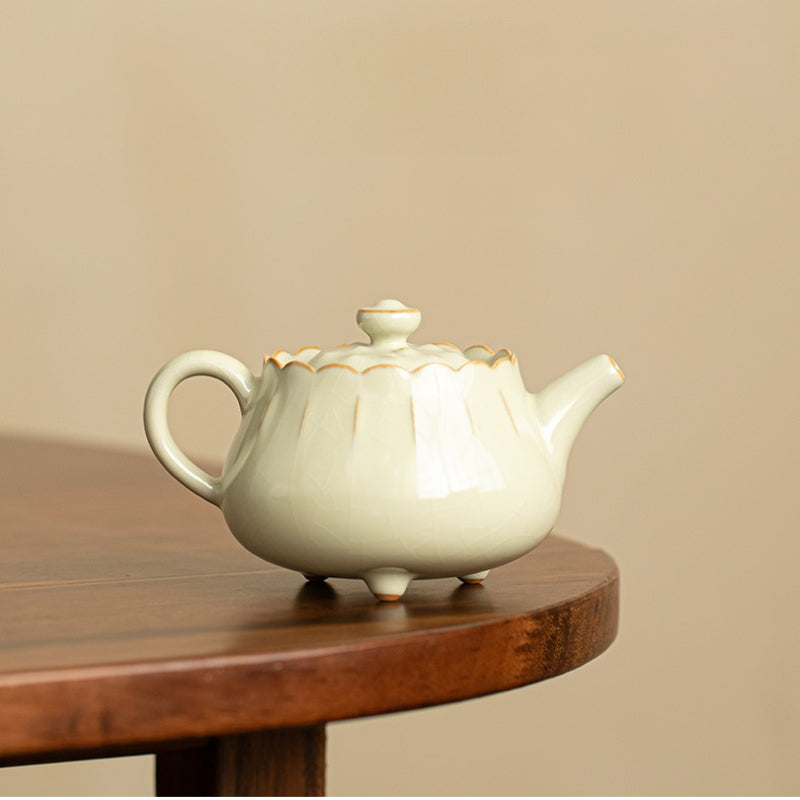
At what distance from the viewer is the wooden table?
21.6 inches

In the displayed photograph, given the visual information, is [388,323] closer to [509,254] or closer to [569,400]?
[569,400]

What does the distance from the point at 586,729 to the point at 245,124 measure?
1.23 metres

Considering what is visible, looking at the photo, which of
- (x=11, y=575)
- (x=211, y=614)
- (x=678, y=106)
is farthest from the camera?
(x=678, y=106)

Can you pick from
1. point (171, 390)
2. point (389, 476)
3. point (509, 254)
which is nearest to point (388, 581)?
point (389, 476)

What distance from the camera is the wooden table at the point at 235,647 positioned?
0.55m

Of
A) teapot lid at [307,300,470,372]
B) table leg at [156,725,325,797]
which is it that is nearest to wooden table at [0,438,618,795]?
table leg at [156,725,325,797]

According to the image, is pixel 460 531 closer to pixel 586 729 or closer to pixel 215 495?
pixel 215 495

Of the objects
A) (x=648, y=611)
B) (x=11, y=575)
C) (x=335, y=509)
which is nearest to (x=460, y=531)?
(x=335, y=509)

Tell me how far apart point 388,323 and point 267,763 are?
23 cm

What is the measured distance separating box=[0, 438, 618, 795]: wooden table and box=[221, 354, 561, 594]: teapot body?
27 mm

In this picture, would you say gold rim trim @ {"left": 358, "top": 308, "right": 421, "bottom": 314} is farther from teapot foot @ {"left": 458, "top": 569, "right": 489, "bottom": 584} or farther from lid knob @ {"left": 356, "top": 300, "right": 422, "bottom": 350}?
teapot foot @ {"left": 458, "top": 569, "right": 489, "bottom": 584}

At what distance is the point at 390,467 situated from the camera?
66cm

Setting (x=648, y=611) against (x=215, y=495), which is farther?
(x=648, y=611)

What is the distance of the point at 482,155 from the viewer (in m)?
2.46
